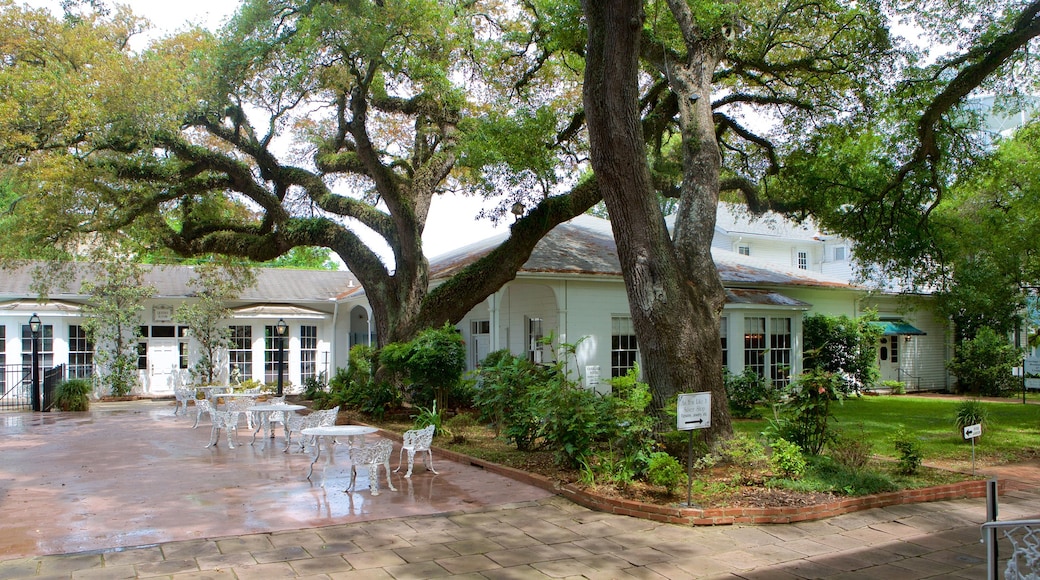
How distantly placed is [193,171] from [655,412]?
13013 mm

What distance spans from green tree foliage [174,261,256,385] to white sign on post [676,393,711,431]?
1736cm

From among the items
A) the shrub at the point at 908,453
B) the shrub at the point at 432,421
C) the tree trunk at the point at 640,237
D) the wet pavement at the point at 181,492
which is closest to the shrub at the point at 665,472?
the tree trunk at the point at 640,237

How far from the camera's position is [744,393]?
17.0 meters

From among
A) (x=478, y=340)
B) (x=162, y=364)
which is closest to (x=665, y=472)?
(x=478, y=340)

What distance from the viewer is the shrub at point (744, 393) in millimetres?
16812

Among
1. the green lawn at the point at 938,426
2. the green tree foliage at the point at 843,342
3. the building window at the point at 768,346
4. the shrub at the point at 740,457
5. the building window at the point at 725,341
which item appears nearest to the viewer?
the shrub at the point at 740,457

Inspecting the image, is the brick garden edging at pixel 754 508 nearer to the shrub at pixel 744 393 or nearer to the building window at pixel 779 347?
the shrub at pixel 744 393

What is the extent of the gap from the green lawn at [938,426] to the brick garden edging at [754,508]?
49.1 inches

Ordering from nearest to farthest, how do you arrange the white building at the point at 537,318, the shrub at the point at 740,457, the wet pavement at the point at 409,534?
the wet pavement at the point at 409,534, the shrub at the point at 740,457, the white building at the point at 537,318

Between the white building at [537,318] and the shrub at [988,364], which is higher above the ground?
the white building at [537,318]

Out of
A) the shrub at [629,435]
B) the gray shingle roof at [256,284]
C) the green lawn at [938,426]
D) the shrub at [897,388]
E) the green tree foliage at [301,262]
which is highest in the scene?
the green tree foliage at [301,262]

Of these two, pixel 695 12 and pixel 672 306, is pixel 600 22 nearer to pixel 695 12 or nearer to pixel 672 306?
pixel 695 12

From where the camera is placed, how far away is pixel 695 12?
37.7 ft

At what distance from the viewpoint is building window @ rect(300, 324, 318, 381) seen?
2641 centimetres
